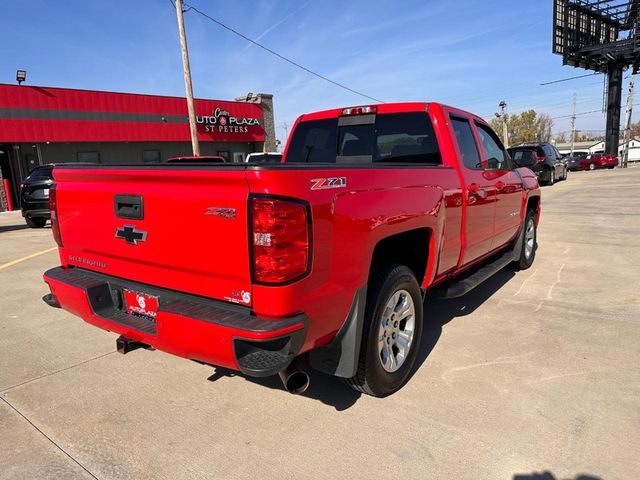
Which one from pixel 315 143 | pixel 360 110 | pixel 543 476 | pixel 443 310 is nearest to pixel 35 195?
pixel 315 143

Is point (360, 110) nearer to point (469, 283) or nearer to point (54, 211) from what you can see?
point (469, 283)

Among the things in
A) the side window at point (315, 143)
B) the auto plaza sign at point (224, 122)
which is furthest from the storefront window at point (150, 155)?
the side window at point (315, 143)

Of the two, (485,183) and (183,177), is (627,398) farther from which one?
(183,177)

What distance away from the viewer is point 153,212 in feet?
8.41

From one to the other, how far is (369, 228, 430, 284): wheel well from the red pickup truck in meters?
0.01

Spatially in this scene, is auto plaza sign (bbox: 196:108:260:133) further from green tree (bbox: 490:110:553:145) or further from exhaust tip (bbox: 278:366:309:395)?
green tree (bbox: 490:110:553:145)

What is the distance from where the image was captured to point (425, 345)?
3924 millimetres

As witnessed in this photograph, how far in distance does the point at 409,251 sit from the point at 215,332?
1753mm

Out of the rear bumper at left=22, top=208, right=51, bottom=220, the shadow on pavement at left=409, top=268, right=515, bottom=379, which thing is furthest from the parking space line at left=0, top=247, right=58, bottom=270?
the shadow on pavement at left=409, top=268, right=515, bottom=379

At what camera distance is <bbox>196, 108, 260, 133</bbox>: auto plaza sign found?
85.6 ft

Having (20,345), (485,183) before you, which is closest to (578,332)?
(485,183)

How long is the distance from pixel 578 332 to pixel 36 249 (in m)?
9.40

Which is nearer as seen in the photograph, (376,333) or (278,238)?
(278,238)

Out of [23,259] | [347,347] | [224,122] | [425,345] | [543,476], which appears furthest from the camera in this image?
[224,122]
